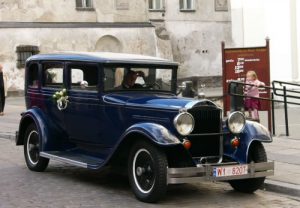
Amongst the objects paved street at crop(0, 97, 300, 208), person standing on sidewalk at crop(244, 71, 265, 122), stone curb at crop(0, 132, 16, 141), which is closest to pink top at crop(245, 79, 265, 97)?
person standing on sidewalk at crop(244, 71, 265, 122)

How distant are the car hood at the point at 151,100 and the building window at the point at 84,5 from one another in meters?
25.0

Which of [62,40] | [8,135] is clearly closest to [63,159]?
[8,135]

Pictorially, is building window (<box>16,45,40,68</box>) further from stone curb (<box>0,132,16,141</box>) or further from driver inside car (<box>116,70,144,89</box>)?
driver inside car (<box>116,70,144,89</box>)

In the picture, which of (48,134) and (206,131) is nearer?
(206,131)

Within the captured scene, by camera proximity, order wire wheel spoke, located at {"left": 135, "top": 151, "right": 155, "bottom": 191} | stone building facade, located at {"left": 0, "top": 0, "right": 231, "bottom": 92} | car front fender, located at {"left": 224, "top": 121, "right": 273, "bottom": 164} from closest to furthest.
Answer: wire wheel spoke, located at {"left": 135, "top": 151, "right": 155, "bottom": 191}, car front fender, located at {"left": 224, "top": 121, "right": 273, "bottom": 164}, stone building facade, located at {"left": 0, "top": 0, "right": 231, "bottom": 92}

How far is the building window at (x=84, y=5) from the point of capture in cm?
3326

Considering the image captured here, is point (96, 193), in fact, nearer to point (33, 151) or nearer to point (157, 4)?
point (33, 151)

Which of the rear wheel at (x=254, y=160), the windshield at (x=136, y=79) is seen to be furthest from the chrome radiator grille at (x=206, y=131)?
the windshield at (x=136, y=79)

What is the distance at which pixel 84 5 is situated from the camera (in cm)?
3353

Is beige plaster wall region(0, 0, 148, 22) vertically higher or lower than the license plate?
higher

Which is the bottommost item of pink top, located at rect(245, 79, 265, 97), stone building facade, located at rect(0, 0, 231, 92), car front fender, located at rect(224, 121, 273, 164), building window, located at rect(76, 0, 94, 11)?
car front fender, located at rect(224, 121, 273, 164)

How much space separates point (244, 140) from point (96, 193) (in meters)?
2.09

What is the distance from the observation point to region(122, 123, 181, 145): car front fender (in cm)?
749

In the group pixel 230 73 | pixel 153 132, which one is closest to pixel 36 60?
pixel 153 132
